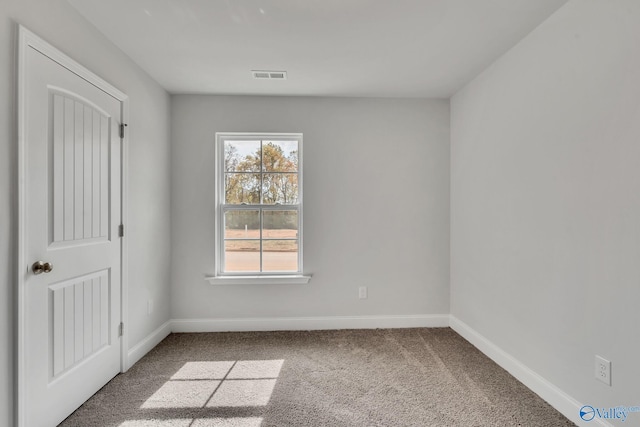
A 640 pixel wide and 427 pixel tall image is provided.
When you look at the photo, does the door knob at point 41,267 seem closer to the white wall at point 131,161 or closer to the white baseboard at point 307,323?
the white wall at point 131,161

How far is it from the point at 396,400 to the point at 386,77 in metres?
2.54

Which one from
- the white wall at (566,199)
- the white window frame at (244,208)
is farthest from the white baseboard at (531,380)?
the white window frame at (244,208)

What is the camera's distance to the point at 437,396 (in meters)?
2.14

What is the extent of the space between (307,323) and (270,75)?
2.40 metres

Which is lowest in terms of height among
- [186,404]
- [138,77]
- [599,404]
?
[186,404]

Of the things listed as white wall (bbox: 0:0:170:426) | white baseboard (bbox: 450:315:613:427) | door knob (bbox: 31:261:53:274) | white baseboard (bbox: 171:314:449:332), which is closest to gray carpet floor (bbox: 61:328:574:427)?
white baseboard (bbox: 450:315:613:427)

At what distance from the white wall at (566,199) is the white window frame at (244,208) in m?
1.69

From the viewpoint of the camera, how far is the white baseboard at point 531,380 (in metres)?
1.86

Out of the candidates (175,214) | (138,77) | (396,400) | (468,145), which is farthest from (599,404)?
(138,77)

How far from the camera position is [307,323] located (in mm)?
3340

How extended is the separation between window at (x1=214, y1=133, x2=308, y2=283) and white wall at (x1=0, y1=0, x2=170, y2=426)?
1.85 feet

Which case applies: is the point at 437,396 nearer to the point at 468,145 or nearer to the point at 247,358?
the point at 247,358

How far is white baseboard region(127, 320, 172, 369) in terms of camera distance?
2.57 metres

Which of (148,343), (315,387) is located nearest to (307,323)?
(315,387)
